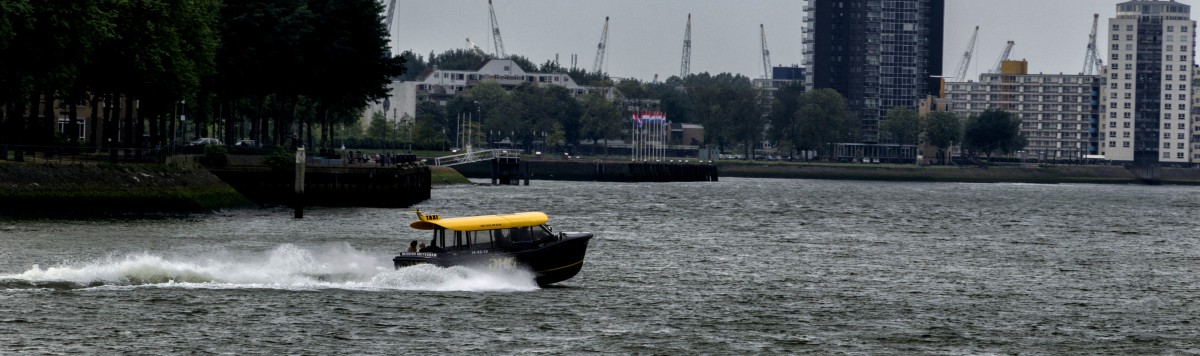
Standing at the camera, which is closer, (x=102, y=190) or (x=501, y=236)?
(x=501, y=236)

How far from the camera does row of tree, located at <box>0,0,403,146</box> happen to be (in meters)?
100

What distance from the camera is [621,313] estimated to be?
5472cm

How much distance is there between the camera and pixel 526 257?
2269 inches

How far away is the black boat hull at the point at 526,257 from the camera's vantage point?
188 ft

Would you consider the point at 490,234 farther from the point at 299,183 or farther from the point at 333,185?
the point at 333,185

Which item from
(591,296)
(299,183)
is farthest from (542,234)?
(299,183)

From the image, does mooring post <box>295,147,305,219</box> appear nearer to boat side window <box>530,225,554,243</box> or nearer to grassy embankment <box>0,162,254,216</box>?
grassy embankment <box>0,162,254,216</box>

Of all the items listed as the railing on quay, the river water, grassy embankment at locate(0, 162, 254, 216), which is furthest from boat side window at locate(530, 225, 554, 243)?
the railing on quay

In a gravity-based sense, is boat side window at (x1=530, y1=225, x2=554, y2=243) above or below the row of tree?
below

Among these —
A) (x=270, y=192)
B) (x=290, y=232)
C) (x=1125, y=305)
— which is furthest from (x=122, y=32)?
(x=1125, y=305)

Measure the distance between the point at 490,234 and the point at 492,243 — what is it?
0.33 meters

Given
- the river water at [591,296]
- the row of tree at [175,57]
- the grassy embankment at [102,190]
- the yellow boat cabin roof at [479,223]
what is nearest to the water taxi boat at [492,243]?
the yellow boat cabin roof at [479,223]

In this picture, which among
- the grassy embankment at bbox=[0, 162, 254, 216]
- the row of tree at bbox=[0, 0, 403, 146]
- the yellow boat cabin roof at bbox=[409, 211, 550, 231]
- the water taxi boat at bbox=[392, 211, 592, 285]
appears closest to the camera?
the yellow boat cabin roof at bbox=[409, 211, 550, 231]

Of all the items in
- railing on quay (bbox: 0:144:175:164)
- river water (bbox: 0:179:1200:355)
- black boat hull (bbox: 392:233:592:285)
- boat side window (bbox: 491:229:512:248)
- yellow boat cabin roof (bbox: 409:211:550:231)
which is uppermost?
Answer: railing on quay (bbox: 0:144:175:164)
